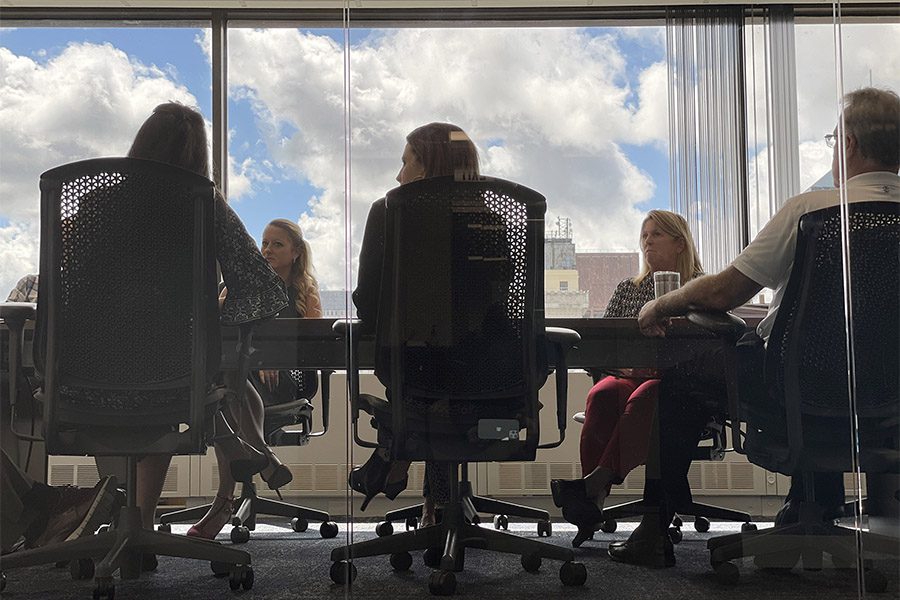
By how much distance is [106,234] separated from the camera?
231 cm

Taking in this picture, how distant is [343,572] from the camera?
95.7 inches

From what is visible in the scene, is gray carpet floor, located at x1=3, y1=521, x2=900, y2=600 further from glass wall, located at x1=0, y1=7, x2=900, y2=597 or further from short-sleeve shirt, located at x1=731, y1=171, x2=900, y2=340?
short-sleeve shirt, located at x1=731, y1=171, x2=900, y2=340

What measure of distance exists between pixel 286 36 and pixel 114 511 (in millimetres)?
1472

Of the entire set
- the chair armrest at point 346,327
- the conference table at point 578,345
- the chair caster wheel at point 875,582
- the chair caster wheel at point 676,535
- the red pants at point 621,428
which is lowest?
the chair caster wheel at point 875,582

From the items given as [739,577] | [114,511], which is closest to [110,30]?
[114,511]

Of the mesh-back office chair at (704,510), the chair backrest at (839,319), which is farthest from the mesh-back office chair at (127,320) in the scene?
the chair backrest at (839,319)

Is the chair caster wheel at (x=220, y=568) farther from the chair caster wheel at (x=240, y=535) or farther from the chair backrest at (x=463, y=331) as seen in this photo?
the chair backrest at (x=463, y=331)

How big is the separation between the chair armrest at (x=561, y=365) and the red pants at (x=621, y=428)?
0.09m

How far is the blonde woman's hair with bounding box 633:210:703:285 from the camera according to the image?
2.47m

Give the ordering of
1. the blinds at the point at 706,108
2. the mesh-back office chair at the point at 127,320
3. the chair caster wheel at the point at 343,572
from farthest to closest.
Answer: the blinds at the point at 706,108
the chair caster wheel at the point at 343,572
the mesh-back office chair at the point at 127,320

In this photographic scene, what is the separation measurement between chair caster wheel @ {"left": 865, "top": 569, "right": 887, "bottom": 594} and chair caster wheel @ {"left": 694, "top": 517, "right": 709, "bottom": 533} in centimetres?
50

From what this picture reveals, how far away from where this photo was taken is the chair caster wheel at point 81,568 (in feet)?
7.90

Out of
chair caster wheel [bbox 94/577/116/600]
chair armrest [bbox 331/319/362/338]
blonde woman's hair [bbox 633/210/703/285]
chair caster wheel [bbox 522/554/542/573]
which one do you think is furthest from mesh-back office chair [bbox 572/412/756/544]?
chair caster wheel [bbox 94/577/116/600]

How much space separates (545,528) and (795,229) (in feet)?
3.68
